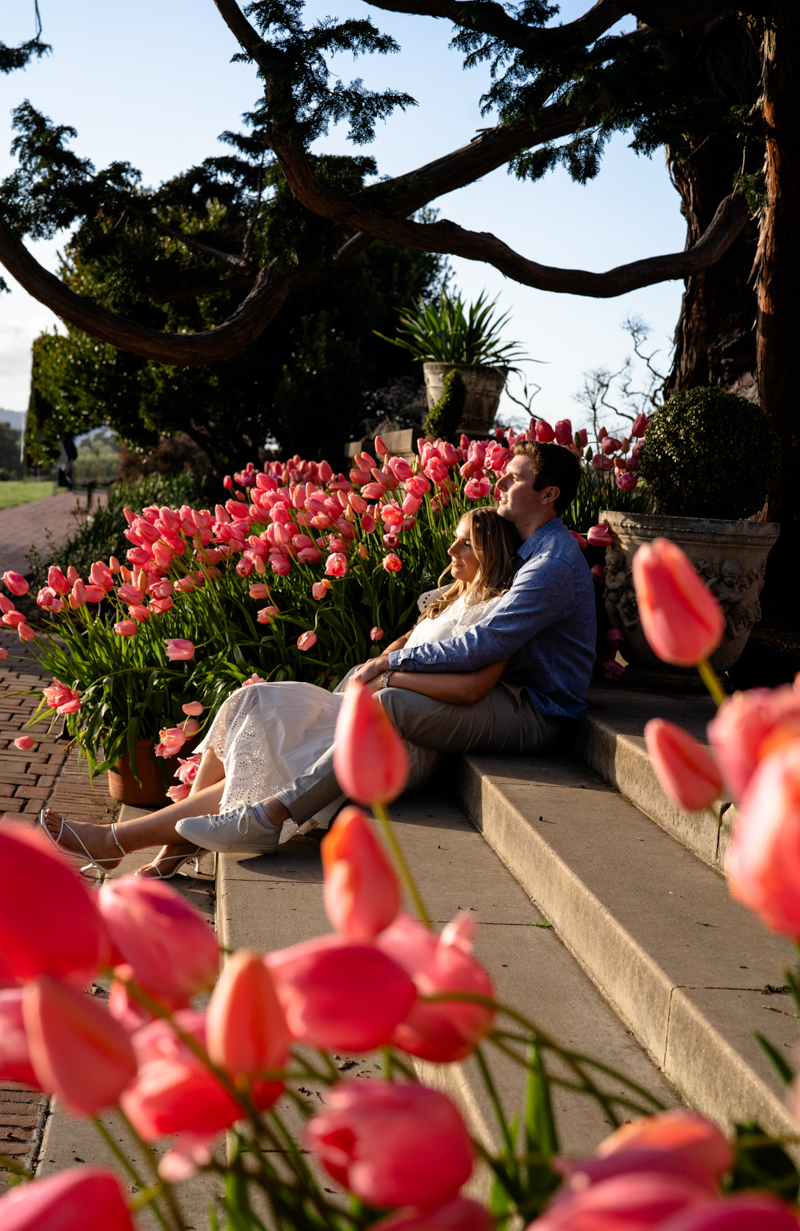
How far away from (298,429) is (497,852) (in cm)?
1439

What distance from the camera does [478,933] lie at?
281cm

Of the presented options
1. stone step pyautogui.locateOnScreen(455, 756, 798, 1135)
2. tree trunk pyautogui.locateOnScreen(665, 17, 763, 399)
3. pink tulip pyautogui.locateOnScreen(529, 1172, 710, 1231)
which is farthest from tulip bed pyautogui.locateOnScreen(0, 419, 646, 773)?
pink tulip pyautogui.locateOnScreen(529, 1172, 710, 1231)

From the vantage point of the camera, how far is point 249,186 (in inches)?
322

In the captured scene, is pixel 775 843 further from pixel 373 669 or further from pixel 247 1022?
pixel 373 669

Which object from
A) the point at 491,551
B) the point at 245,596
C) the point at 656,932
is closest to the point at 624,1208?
the point at 656,932

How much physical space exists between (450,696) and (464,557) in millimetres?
710

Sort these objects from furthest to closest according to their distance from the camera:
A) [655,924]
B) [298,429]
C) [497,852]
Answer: [298,429] < [497,852] < [655,924]

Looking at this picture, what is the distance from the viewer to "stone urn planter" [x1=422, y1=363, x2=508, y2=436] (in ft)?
28.1

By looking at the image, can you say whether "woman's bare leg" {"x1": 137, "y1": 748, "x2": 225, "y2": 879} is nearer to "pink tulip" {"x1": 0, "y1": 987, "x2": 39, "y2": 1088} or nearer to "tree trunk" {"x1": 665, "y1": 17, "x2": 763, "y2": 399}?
"pink tulip" {"x1": 0, "y1": 987, "x2": 39, "y2": 1088}

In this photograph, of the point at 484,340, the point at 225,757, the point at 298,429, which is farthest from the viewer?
the point at 298,429

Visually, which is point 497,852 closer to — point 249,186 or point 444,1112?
point 444,1112

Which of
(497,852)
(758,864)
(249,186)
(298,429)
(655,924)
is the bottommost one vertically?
(497,852)

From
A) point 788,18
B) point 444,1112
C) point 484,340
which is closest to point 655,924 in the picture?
point 444,1112

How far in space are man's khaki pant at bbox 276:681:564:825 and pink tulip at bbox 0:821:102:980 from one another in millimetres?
3372
